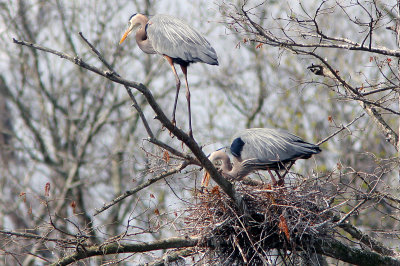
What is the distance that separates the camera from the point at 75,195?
15516mm

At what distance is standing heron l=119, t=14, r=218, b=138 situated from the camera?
6.39 metres

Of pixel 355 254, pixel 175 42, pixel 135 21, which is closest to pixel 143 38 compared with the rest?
pixel 135 21

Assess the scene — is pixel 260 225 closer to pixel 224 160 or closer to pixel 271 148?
pixel 271 148

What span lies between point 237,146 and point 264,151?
0.32 m

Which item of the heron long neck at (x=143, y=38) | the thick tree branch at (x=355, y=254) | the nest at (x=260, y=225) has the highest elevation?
the heron long neck at (x=143, y=38)

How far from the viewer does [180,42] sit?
6578 mm

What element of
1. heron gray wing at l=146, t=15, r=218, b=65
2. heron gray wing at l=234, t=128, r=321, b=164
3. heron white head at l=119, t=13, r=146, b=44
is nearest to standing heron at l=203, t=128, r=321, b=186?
heron gray wing at l=234, t=128, r=321, b=164

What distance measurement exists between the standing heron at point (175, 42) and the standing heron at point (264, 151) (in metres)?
1.05

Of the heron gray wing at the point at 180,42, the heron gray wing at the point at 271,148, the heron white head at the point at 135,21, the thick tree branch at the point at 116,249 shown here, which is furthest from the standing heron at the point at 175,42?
the thick tree branch at the point at 116,249

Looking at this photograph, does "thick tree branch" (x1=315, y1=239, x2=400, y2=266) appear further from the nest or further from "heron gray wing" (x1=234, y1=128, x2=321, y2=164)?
"heron gray wing" (x1=234, y1=128, x2=321, y2=164)


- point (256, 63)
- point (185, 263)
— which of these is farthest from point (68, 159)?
point (185, 263)

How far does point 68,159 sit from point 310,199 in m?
11.0

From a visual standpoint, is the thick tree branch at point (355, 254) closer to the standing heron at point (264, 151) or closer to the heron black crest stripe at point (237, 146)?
the standing heron at point (264, 151)

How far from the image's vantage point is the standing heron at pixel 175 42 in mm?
6389
